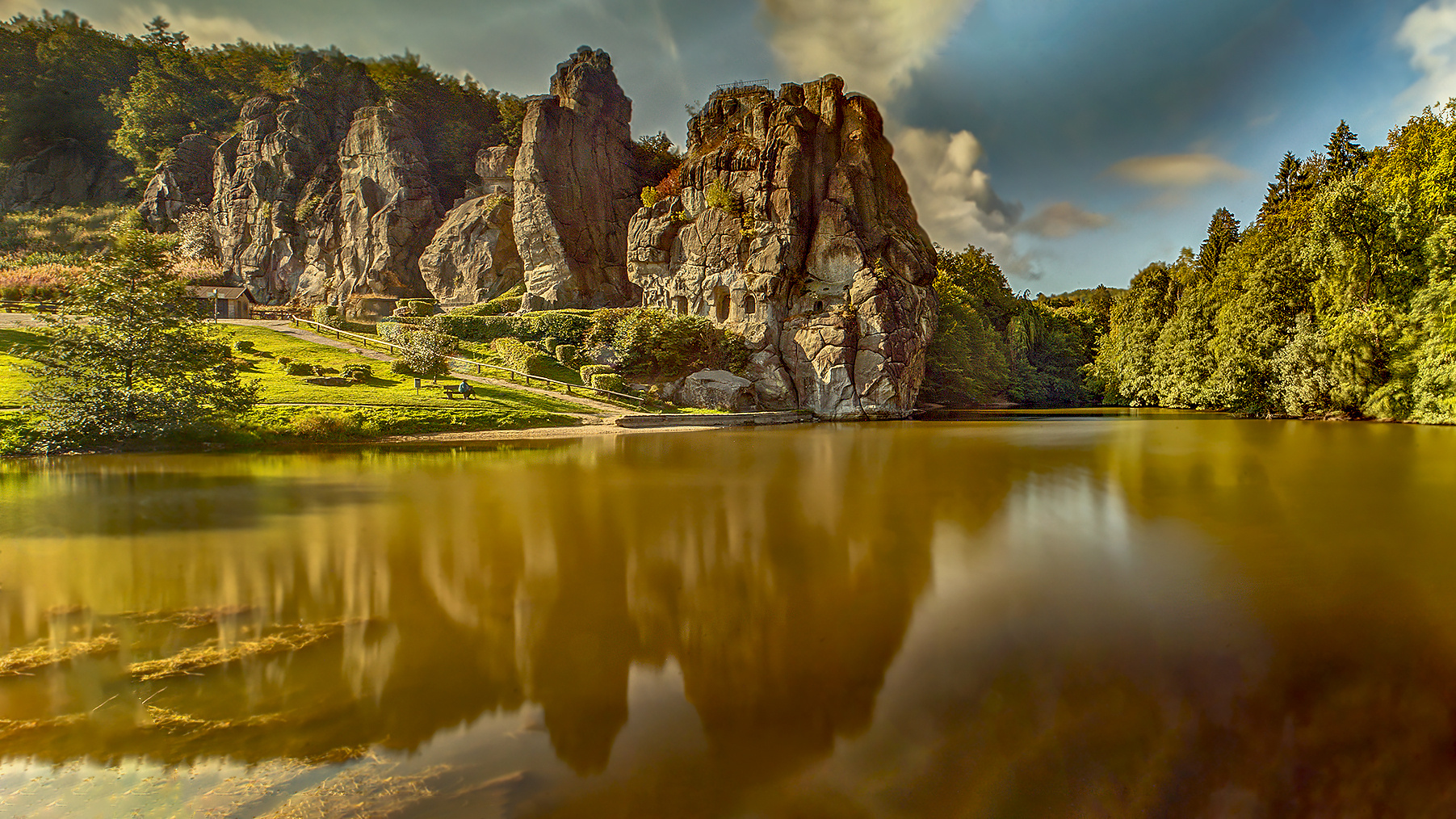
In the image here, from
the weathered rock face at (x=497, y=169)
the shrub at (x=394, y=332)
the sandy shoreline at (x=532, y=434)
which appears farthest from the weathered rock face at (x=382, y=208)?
the sandy shoreline at (x=532, y=434)

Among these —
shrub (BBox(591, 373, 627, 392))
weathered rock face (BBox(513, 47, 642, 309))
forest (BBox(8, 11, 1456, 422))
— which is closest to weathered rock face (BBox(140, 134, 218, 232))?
forest (BBox(8, 11, 1456, 422))

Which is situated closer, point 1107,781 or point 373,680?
point 1107,781

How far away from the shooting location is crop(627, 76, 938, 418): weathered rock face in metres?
36.5

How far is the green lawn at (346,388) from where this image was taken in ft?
81.9

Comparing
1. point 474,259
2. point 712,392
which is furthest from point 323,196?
point 712,392

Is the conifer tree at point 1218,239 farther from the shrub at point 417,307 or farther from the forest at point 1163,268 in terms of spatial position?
the shrub at point 417,307

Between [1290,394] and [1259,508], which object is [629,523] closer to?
[1259,508]

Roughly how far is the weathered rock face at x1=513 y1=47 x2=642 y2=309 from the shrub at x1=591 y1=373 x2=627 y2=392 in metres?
15.4

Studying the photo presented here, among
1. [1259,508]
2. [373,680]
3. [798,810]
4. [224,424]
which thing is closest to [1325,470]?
[1259,508]

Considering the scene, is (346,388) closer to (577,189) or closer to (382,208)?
(577,189)

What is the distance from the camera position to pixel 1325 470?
14461 mm

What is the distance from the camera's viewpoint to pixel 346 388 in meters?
27.0

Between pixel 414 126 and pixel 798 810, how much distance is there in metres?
63.5

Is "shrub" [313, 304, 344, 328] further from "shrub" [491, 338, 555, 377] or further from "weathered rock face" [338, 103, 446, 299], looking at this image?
"shrub" [491, 338, 555, 377]
